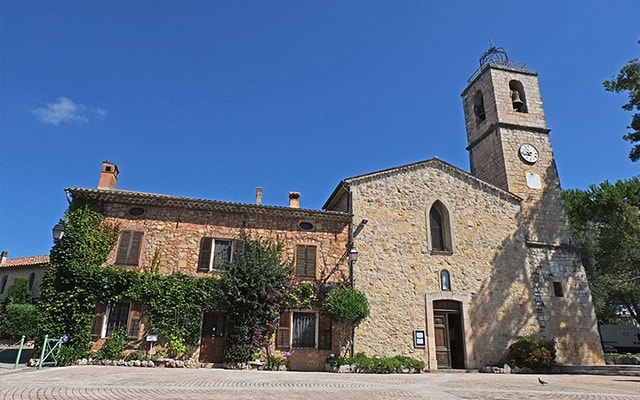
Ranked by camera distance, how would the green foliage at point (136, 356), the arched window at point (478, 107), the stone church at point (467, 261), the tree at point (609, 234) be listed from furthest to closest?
the arched window at point (478, 107) → the tree at point (609, 234) → the stone church at point (467, 261) → the green foliage at point (136, 356)

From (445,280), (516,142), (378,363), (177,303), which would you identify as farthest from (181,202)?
(516,142)

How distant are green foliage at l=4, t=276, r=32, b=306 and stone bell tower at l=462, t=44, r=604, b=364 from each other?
3010 cm

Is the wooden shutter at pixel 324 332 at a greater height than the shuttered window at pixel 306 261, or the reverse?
the shuttered window at pixel 306 261

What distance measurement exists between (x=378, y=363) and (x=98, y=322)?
9.53 m

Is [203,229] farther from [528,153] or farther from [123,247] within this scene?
[528,153]

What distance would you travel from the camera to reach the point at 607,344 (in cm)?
2847

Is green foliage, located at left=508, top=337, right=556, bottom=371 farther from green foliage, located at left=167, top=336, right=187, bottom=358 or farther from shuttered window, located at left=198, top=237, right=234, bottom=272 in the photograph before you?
green foliage, located at left=167, top=336, right=187, bottom=358

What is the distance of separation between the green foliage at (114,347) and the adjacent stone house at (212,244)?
327 mm

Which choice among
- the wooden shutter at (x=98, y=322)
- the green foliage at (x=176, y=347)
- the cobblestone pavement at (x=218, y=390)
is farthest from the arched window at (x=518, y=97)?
the wooden shutter at (x=98, y=322)

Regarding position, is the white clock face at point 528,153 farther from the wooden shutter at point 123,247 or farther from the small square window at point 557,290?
the wooden shutter at point 123,247

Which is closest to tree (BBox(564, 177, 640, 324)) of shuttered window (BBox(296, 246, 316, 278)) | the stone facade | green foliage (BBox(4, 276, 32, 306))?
the stone facade

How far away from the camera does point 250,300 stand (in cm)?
1428

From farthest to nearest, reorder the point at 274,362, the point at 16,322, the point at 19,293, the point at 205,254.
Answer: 1. the point at 19,293
2. the point at 16,322
3. the point at 205,254
4. the point at 274,362

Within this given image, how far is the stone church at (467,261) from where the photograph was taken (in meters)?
16.0
